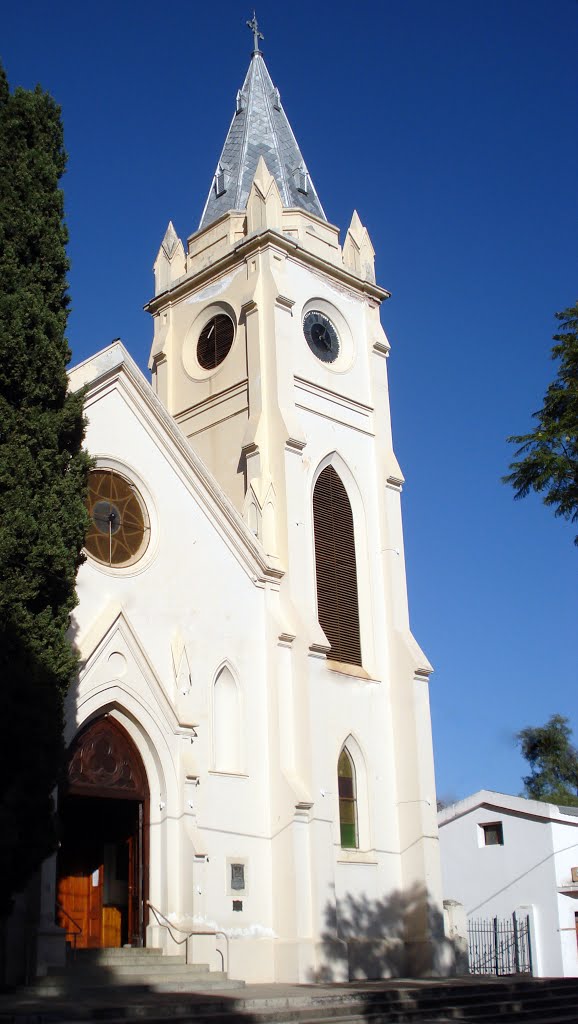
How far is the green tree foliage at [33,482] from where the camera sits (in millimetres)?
15414

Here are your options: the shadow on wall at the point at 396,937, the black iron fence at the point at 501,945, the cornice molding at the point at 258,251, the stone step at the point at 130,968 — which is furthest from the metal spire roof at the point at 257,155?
the black iron fence at the point at 501,945

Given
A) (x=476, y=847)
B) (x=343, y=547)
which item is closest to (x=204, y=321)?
(x=343, y=547)

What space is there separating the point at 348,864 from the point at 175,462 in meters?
9.43

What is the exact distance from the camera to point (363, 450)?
97.3 feet

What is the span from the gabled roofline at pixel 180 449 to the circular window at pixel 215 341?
598cm

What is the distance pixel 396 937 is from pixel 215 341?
15243mm

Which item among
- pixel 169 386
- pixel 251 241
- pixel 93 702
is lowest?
pixel 93 702

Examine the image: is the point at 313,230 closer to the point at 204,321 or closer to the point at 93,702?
the point at 204,321

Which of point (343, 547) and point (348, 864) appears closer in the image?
point (348, 864)

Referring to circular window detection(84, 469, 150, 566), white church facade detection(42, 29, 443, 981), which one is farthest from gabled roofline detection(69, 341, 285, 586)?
circular window detection(84, 469, 150, 566)

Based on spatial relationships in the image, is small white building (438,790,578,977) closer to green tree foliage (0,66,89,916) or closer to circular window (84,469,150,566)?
circular window (84,469,150,566)

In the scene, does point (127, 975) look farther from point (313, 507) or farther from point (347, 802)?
point (313, 507)

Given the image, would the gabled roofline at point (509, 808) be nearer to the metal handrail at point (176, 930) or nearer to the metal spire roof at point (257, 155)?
the metal handrail at point (176, 930)

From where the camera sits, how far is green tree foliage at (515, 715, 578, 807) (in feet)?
203
